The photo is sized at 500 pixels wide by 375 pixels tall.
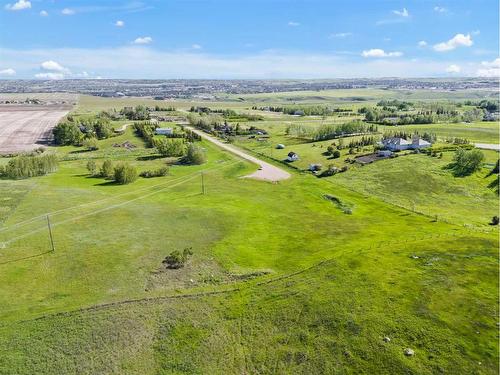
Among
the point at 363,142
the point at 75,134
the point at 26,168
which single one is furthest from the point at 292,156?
the point at 75,134

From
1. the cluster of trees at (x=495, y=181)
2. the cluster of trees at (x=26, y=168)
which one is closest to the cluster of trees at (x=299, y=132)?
the cluster of trees at (x=495, y=181)

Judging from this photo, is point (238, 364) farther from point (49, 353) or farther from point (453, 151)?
point (453, 151)

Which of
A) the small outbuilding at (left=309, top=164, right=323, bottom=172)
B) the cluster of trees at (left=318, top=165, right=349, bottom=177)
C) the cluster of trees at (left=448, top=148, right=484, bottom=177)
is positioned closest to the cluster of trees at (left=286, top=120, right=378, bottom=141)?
the small outbuilding at (left=309, top=164, right=323, bottom=172)

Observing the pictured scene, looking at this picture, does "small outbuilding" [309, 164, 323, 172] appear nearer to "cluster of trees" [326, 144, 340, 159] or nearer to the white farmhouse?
"cluster of trees" [326, 144, 340, 159]

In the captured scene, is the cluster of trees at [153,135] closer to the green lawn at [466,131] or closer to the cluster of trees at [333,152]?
the cluster of trees at [333,152]

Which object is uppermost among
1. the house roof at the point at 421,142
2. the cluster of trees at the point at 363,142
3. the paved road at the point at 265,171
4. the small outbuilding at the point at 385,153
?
the house roof at the point at 421,142
